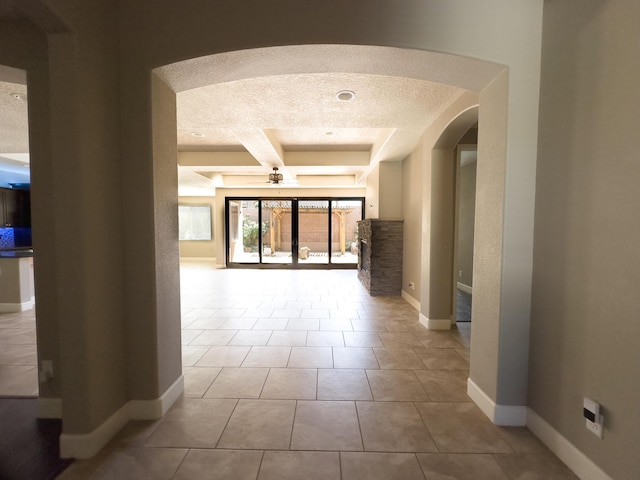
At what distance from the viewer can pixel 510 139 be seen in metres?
1.78

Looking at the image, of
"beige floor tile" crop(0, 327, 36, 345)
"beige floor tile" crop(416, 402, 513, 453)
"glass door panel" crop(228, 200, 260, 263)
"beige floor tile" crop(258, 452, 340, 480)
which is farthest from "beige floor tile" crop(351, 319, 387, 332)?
"glass door panel" crop(228, 200, 260, 263)

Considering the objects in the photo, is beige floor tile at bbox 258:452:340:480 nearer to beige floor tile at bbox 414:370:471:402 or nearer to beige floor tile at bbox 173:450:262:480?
beige floor tile at bbox 173:450:262:480

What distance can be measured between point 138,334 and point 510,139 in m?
2.76

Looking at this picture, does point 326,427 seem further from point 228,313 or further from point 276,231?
point 276,231

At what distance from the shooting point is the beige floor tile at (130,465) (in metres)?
1.44

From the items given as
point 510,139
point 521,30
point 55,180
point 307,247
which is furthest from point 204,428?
point 307,247

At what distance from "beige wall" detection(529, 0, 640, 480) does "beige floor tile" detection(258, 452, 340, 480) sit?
51.7 inches

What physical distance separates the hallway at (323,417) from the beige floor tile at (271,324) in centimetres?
4

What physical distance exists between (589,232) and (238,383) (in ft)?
8.41

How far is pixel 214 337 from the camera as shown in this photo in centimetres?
329

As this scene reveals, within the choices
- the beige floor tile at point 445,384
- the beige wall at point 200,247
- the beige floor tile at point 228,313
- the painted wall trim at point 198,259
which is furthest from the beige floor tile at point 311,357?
the beige wall at point 200,247

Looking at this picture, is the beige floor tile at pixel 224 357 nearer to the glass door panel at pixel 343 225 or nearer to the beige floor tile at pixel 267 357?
the beige floor tile at pixel 267 357

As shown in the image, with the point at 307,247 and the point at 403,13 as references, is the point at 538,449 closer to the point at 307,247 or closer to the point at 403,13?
the point at 403,13

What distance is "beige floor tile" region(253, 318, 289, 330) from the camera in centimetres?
361
